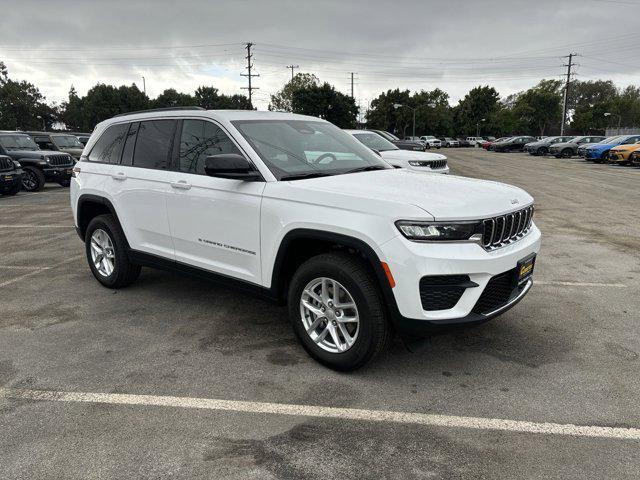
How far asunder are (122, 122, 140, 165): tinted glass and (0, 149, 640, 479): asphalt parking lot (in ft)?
4.74

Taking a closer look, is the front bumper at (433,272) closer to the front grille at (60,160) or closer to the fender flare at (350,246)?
the fender flare at (350,246)

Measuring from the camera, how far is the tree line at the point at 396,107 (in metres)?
71.2

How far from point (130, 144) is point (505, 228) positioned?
3.77 metres

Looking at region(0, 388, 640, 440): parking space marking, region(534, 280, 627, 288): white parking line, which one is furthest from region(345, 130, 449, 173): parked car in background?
region(0, 388, 640, 440): parking space marking

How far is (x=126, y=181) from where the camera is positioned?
5.02 m

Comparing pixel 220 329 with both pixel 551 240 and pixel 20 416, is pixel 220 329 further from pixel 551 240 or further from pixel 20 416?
pixel 551 240

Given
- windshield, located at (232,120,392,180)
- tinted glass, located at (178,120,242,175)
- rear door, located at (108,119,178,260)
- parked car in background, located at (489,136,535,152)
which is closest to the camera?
windshield, located at (232,120,392,180)

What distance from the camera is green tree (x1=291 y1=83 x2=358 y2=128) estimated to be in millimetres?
68688

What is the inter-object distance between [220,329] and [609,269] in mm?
4921

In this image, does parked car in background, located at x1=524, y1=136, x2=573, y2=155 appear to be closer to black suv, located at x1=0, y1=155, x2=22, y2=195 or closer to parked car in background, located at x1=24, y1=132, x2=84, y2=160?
parked car in background, located at x1=24, y1=132, x2=84, y2=160

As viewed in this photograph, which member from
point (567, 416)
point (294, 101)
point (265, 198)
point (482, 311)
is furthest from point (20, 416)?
point (294, 101)

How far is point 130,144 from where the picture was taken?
5.17 meters

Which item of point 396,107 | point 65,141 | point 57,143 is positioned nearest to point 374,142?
point 57,143

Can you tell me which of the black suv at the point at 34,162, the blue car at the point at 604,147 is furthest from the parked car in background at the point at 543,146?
the black suv at the point at 34,162
